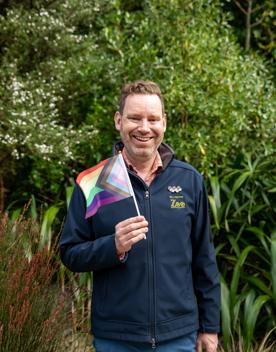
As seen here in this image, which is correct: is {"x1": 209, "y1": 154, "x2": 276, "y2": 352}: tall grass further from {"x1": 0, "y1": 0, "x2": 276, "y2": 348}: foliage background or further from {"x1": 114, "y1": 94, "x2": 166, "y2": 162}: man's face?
{"x1": 114, "y1": 94, "x2": 166, "y2": 162}: man's face

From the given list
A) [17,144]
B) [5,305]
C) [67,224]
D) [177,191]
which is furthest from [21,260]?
[17,144]

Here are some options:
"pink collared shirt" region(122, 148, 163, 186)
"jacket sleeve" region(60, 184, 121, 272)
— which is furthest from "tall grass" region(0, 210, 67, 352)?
"pink collared shirt" region(122, 148, 163, 186)

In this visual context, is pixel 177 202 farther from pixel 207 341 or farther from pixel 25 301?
pixel 25 301

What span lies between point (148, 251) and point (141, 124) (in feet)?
1.81

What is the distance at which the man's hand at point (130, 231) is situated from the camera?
8.18 ft

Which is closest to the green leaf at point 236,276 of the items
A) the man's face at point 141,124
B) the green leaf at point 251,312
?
the green leaf at point 251,312

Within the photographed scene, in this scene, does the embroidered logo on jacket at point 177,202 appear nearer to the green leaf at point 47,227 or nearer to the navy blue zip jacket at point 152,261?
the navy blue zip jacket at point 152,261

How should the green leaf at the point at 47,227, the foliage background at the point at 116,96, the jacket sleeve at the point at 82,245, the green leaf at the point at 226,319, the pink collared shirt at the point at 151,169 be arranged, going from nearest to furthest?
the jacket sleeve at the point at 82,245 → the pink collared shirt at the point at 151,169 → the green leaf at the point at 226,319 → the green leaf at the point at 47,227 → the foliage background at the point at 116,96

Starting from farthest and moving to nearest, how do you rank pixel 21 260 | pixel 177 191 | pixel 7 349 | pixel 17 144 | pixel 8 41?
pixel 8 41 < pixel 17 144 < pixel 21 260 < pixel 7 349 < pixel 177 191

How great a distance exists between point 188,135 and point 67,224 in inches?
114

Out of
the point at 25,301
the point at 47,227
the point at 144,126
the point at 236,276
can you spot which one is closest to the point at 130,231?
the point at 144,126

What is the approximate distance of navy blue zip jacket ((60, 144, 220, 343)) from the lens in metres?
2.63

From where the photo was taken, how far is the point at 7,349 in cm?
316

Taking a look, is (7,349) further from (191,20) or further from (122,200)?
(191,20)
